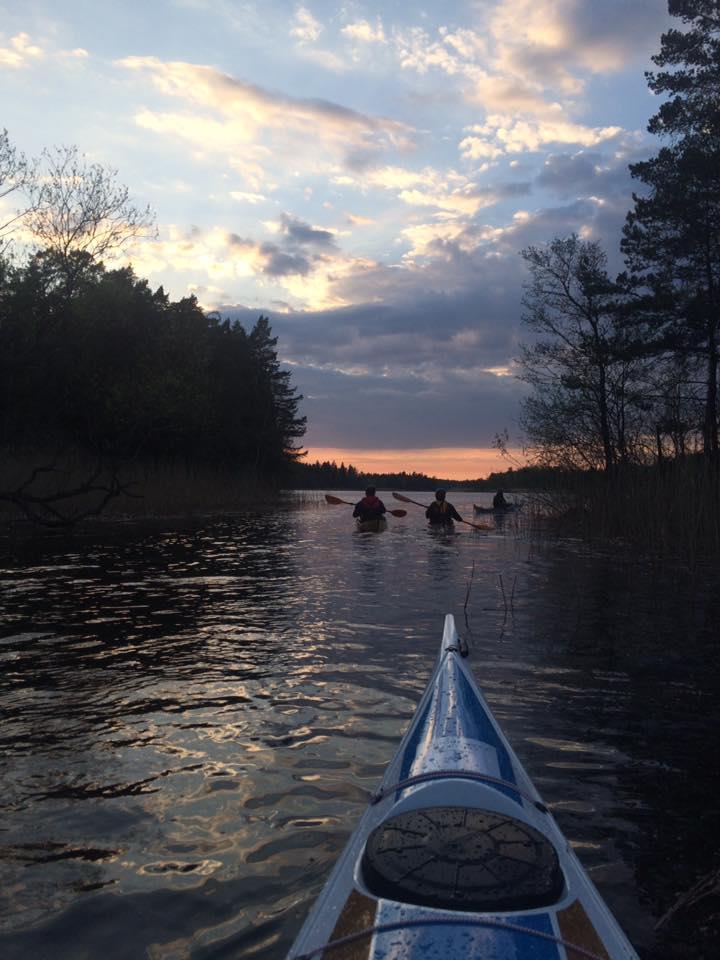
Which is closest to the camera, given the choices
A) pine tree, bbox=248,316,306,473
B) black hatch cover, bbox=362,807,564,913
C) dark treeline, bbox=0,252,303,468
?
black hatch cover, bbox=362,807,564,913

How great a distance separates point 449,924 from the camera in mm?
1772

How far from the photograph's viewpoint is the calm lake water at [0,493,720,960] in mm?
2633

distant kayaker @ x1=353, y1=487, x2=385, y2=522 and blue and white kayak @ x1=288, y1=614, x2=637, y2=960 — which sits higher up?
distant kayaker @ x1=353, y1=487, x2=385, y2=522

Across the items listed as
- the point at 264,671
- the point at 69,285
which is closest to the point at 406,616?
the point at 264,671

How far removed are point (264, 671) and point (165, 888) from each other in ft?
10.1

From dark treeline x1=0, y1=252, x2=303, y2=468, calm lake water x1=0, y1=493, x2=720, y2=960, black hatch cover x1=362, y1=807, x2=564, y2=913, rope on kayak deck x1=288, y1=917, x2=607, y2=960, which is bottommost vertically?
calm lake water x1=0, y1=493, x2=720, y2=960

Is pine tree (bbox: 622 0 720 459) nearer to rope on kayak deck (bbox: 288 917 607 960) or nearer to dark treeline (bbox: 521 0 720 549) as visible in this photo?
dark treeline (bbox: 521 0 720 549)

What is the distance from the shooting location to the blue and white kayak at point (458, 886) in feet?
5.66

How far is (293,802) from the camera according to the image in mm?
3424

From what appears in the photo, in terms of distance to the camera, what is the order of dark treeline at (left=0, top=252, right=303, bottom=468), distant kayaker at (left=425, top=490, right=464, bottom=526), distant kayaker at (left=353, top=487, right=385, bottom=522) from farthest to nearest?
1. dark treeline at (left=0, top=252, right=303, bottom=468)
2. distant kayaker at (left=425, top=490, right=464, bottom=526)
3. distant kayaker at (left=353, top=487, right=385, bottom=522)

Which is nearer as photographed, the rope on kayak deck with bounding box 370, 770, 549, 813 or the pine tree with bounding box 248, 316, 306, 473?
the rope on kayak deck with bounding box 370, 770, 549, 813

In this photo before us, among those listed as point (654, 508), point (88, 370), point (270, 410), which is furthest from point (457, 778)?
point (270, 410)

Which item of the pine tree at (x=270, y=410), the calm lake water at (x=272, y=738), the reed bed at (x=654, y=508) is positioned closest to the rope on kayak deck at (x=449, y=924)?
the calm lake water at (x=272, y=738)

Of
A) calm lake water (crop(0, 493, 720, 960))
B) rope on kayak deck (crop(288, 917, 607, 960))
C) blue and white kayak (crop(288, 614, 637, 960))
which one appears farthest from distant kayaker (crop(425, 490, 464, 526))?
rope on kayak deck (crop(288, 917, 607, 960))
